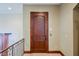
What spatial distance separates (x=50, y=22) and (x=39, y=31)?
0.61 metres

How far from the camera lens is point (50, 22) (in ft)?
21.4

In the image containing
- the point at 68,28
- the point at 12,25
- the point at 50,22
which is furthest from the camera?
the point at 12,25

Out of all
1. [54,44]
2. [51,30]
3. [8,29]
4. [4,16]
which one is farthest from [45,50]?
[4,16]

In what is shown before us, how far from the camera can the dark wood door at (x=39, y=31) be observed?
6484 mm

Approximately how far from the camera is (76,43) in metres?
3.95

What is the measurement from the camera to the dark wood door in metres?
6.48

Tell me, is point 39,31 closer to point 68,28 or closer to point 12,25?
point 12,25

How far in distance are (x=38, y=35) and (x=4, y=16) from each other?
1.77 metres

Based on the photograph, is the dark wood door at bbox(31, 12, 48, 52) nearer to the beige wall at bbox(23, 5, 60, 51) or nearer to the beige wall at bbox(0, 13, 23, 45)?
→ the beige wall at bbox(23, 5, 60, 51)

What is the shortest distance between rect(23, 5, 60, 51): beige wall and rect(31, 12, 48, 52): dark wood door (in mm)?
173

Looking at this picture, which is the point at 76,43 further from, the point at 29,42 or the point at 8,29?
the point at 8,29

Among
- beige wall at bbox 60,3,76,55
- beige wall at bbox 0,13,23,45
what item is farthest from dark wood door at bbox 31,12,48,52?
beige wall at bbox 60,3,76,55

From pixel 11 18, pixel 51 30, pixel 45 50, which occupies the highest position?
pixel 11 18

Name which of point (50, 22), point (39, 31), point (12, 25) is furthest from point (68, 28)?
point (12, 25)
